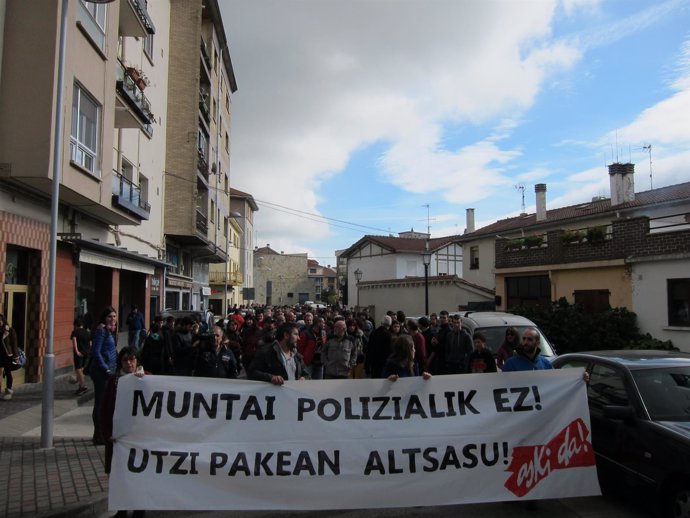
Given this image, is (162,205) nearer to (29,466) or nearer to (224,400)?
(29,466)

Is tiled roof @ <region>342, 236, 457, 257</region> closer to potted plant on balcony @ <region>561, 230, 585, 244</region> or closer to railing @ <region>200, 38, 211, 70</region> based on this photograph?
railing @ <region>200, 38, 211, 70</region>

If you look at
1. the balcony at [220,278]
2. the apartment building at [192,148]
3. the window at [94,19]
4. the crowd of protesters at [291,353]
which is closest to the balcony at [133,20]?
the window at [94,19]

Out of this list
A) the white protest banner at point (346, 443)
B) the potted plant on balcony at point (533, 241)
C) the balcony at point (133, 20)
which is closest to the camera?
the white protest banner at point (346, 443)

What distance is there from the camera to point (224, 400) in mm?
5012

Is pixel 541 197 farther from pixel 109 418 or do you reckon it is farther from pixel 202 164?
pixel 109 418

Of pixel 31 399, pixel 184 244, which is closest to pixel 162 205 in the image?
pixel 184 244

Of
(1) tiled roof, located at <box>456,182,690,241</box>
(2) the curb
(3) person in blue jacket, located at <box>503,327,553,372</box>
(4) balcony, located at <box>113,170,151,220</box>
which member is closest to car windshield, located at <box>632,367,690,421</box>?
(3) person in blue jacket, located at <box>503,327,553,372</box>

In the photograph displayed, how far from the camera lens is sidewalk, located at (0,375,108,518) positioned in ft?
16.7

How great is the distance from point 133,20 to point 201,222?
1413 centimetres

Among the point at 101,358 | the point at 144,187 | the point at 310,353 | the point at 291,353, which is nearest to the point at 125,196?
the point at 144,187

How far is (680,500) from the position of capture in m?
4.39

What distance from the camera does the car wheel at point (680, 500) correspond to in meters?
4.31

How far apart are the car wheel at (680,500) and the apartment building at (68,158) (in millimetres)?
7914

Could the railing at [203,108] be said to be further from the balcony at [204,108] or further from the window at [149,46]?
the window at [149,46]
